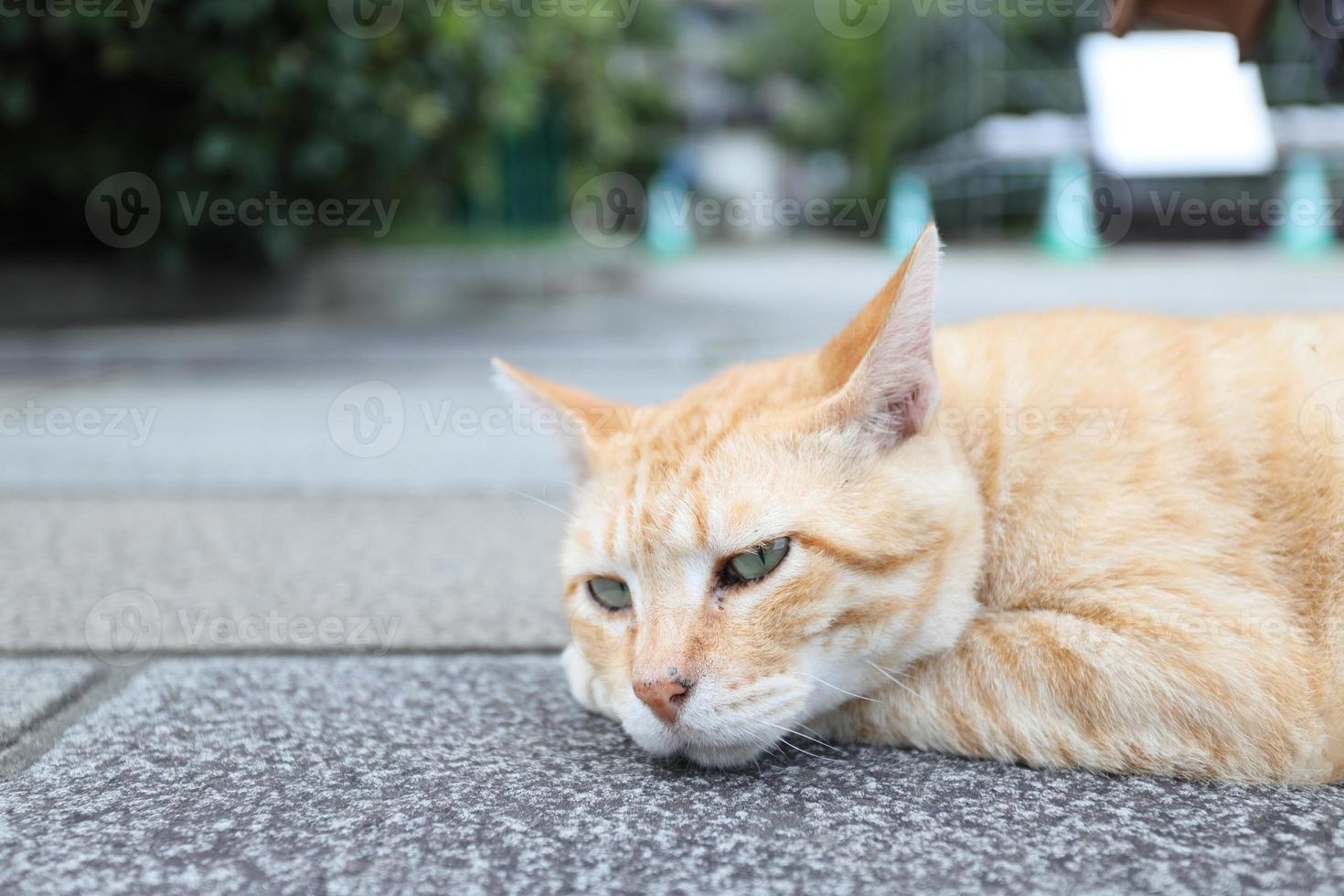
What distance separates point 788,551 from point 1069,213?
15.0 m

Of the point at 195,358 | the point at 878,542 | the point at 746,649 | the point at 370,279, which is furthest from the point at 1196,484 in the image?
the point at 370,279

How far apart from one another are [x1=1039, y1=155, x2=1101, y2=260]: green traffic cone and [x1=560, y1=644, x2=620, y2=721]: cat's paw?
14380 mm

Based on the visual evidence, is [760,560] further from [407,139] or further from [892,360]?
[407,139]

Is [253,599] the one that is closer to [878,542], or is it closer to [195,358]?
[878,542]

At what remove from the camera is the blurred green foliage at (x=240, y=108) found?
660 centimetres

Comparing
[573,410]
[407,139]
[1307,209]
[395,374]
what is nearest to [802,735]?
[573,410]

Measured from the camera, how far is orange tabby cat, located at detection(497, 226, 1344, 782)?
158 centimetres

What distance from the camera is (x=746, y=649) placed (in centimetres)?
156

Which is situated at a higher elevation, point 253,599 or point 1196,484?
point 1196,484

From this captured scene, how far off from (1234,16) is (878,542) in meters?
1.78

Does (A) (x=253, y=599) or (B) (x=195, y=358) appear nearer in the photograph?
(A) (x=253, y=599)

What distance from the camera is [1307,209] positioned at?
13805 mm

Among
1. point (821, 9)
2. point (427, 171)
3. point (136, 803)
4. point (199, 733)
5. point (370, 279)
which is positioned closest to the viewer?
point (136, 803)

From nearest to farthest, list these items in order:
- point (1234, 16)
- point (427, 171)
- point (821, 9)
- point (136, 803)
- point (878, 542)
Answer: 1. point (136, 803)
2. point (878, 542)
3. point (1234, 16)
4. point (427, 171)
5. point (821, 9)
